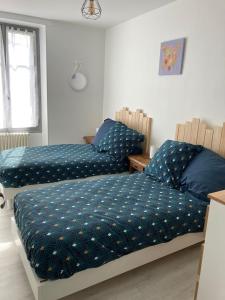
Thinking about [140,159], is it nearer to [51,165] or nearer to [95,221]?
[51,165]

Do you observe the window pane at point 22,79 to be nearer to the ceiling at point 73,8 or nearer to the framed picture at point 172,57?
the ceiling at point 73,8

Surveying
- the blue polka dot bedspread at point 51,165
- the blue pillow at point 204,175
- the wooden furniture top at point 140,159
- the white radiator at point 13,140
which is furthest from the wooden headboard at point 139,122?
the white radiator at point 13,140

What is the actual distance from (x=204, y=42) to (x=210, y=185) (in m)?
1.44

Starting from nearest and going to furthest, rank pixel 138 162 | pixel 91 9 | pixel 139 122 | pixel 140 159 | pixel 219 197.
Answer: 1. pixel 219 197
2. pixel 91 9
3. pixel 138 162
4. pixel 140 159
5. pixel 139 122

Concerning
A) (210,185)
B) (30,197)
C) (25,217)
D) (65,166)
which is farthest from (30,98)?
(210,185)

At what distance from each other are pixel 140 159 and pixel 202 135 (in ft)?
2.80

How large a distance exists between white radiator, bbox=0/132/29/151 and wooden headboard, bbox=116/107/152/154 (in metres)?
1.63

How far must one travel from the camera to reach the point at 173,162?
7.93 ft

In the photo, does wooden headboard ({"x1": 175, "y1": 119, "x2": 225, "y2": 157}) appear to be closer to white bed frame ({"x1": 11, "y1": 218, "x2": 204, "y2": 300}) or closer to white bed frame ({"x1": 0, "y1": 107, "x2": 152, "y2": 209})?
white bed frame ({"x1": 0, "y1": 107, "x2": 152, "y2": 209})

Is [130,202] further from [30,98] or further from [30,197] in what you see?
[30,98]

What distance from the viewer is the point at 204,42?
2.49m

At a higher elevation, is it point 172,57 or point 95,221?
point 172,57

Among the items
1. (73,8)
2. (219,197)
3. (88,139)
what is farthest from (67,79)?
(219,197)

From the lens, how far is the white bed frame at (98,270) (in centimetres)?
150
